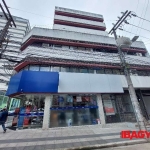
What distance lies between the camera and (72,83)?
9688mm

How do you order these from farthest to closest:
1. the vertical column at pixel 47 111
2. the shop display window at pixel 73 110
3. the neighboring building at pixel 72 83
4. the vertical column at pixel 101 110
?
the vertical column at pixel 101 110 < the shop display window at pixel 73 110 < the neighboring building at pixel 72 83 < the vertical column at pixel 47 111

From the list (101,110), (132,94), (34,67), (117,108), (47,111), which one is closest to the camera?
(132,94)

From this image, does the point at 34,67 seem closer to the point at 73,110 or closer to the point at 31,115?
the point at 31,115

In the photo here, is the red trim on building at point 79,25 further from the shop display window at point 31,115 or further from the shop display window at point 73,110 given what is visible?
the shop display window at point 31,115

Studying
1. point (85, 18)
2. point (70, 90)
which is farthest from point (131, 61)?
point (85, 18)

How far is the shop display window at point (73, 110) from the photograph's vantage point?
9.10 m

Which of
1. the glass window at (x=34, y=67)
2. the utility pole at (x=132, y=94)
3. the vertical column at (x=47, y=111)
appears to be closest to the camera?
the utility pole at (x=132, y=94)

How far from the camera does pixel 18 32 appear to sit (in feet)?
144

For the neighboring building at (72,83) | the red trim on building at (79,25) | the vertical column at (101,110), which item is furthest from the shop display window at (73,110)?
the red trim on building at (79,25)

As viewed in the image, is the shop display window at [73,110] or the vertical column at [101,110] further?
the vertical column at [101,110]

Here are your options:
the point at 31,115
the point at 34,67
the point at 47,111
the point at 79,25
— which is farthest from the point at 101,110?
the point at 79,25

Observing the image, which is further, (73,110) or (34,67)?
(34,67)

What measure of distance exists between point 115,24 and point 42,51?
829 cm

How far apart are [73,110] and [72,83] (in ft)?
8.62
